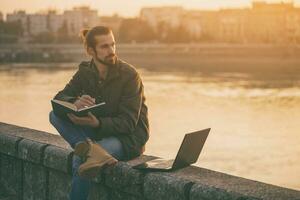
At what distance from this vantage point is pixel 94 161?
2373 millimetres

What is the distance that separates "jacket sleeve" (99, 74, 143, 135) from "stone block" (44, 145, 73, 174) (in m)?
0.27

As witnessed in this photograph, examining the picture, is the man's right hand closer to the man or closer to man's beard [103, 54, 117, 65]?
the man

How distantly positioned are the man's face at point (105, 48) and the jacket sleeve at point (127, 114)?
125 mm

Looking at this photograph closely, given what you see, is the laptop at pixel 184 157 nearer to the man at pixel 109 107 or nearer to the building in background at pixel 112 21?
the man at pixel 109 107

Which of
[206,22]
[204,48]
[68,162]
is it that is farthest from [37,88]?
[206,22]

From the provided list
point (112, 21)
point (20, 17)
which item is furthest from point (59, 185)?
point (20, 17)

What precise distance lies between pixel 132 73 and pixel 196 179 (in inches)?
21.9

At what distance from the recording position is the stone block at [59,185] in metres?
2.77

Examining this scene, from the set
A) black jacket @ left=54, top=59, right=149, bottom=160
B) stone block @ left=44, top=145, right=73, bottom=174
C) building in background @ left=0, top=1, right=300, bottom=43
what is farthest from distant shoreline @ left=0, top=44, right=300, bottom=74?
black jacket @ left=54, top=59, right=149, bottom=160

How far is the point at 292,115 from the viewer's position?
65.3 ft

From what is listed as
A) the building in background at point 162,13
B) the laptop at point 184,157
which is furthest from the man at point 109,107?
the building in background at point 162,13

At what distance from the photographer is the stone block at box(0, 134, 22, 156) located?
3080 millimetres

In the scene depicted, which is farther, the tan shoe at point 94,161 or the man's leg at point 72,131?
the man's leg at point 72,131

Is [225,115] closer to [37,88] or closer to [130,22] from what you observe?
[37,88]
